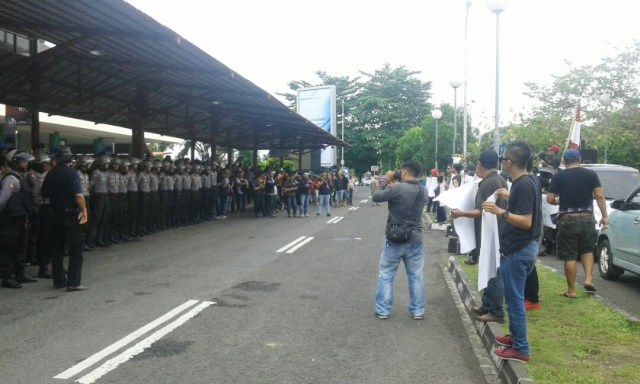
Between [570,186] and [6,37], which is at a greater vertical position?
[6,37]

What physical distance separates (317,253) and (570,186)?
6.39m

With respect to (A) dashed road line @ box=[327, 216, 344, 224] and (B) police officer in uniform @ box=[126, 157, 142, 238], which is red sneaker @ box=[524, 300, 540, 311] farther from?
(A) dashed road line @ box=[327, 216, 344, 224]

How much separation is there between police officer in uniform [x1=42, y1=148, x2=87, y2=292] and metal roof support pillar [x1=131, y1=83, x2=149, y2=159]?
9.79 m

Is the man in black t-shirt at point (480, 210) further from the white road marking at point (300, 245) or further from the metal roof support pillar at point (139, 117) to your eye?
the metal roof support pillar at point (139, 117)

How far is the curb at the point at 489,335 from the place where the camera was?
5031mm

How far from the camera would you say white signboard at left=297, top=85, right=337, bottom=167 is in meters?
40.8

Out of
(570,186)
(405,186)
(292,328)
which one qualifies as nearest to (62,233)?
(292,328)

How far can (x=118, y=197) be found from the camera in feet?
47.3

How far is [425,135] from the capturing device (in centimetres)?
4372

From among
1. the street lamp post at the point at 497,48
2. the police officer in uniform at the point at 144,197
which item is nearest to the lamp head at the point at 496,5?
the street lamp post at the point at 497,48

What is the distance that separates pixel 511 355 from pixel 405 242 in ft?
7.42

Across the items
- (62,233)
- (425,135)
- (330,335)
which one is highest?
(425,135)

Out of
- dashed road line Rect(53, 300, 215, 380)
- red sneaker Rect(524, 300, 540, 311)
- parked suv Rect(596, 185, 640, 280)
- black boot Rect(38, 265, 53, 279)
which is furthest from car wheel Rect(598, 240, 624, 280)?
black boot Rect(38, 265, 53, 279)

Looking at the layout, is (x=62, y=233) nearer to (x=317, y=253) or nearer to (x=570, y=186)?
(x=317, y=253)
